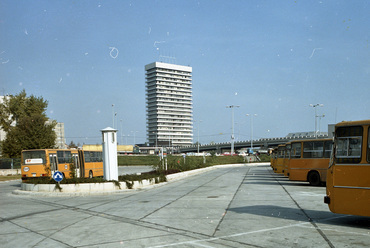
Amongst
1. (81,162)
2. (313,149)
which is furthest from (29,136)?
(313,149)

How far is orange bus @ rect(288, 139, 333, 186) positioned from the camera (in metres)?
22.5

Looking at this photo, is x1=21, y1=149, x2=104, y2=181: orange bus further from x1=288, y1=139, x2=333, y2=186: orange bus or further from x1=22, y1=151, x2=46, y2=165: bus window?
x1=288, y1=139, x2=333, y2=186: orange bus

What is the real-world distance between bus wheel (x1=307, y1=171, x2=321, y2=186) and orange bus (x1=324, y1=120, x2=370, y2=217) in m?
12.9

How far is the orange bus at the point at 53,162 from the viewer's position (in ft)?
86.1

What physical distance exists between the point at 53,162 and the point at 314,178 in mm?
18543

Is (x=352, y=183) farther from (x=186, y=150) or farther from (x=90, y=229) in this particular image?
(x=186, y=150)

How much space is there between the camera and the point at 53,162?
27.3 m

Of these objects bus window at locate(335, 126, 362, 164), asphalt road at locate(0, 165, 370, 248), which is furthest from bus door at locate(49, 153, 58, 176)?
bus window at locate(335, 126, 362, 164)

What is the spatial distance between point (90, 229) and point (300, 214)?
6.68 metres

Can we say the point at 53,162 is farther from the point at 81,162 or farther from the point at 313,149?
the point at 313,149

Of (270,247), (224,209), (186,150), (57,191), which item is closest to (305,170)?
(224,209)

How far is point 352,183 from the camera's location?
33.0ft

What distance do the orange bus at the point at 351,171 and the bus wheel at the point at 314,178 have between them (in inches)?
509

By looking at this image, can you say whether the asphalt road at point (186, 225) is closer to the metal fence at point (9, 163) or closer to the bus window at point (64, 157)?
the bus window at point (64, 157)
